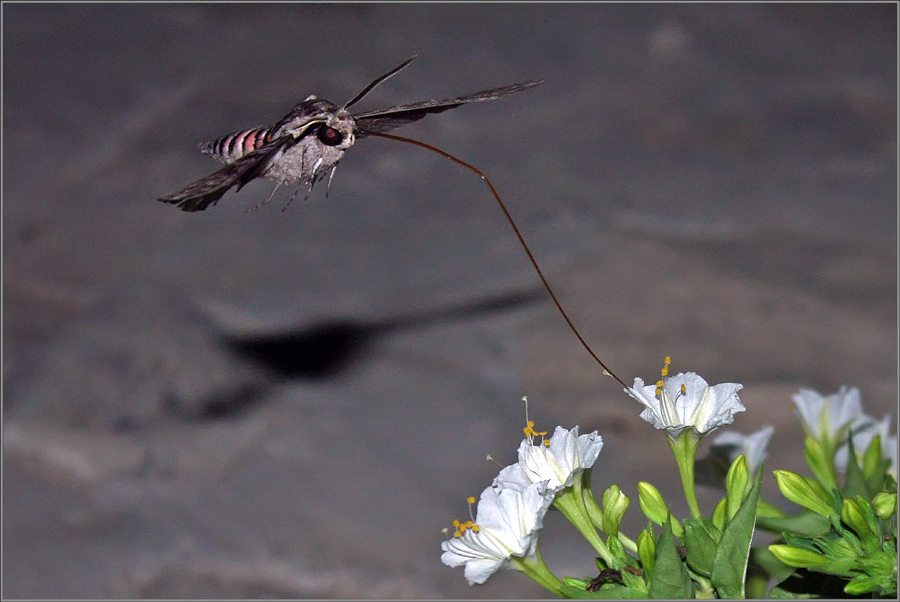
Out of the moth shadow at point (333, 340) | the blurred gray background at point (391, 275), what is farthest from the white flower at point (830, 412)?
the moth shadow at point (333, 340)

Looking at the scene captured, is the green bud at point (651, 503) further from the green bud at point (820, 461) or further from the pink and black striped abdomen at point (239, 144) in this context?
the pink and black striped abdomen at point (239, 144)

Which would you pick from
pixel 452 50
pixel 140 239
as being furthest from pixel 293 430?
pixel 452 50

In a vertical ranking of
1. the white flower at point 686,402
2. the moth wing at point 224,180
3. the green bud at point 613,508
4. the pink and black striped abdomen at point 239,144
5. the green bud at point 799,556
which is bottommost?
the green bud at point 799,556

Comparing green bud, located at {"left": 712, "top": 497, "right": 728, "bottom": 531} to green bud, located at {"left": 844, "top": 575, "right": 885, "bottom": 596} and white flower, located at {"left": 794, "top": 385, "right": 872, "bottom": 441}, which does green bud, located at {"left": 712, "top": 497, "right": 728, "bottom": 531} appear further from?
white flower, located at {"left": 794, "top": 385, "right": 872, "bottom": 441}

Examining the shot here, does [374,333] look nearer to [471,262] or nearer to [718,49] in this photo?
[471,262]

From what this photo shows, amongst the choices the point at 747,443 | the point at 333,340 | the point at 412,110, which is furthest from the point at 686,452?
the point at 333,340

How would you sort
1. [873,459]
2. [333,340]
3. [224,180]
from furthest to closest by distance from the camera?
[333,340] → [873,459] → [224,180]

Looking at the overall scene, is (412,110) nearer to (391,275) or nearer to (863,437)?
(863,437)
